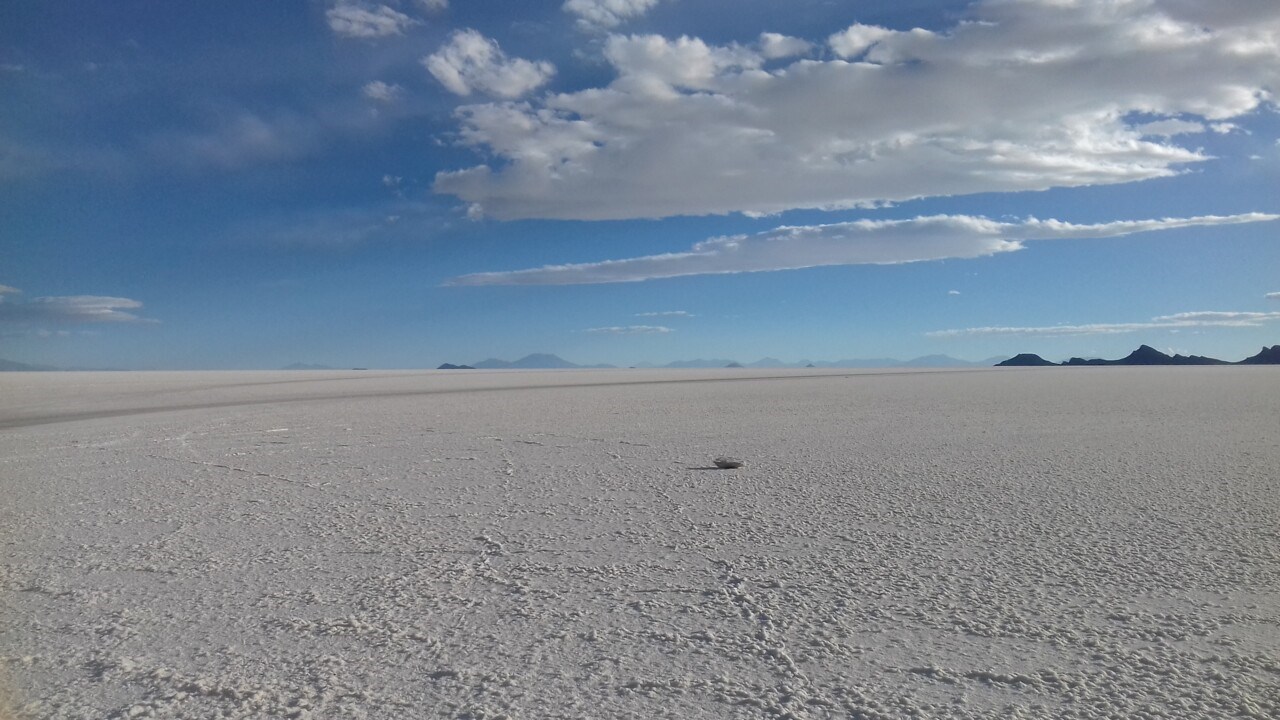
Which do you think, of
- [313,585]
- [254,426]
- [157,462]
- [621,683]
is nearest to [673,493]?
[313,585]

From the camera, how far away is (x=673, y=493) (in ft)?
22.2

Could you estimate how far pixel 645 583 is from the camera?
14.1 ft

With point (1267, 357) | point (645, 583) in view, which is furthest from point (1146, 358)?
point (645, 583)

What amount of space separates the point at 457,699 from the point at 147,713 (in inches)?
40.6

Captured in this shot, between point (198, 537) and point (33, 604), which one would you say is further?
point (198, 537)

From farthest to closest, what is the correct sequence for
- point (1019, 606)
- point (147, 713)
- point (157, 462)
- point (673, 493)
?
point (157, 462), point (673, 493), point (1019, 606), point (147, 713)

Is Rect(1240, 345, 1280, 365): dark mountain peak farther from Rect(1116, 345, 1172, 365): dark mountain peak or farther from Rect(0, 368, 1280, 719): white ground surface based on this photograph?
Rect(0, 368, 1280, 719): white ground surface

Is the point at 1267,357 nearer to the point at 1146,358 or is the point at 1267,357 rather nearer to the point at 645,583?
the point at 1146,358

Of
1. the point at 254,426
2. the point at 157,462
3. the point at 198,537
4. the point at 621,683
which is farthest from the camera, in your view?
the point at 254,426

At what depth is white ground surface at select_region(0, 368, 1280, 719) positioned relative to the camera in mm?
3053

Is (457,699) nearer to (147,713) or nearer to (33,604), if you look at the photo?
(147,713)

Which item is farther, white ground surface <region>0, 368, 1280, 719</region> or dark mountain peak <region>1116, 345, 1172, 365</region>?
dark mountain peak <region>1116, 345, 1172, 365</region>

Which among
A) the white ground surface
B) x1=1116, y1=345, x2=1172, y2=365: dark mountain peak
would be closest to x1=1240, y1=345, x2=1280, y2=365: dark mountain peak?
x1=1116, y1=345, x2=1172, y2=365: dark mountain peak

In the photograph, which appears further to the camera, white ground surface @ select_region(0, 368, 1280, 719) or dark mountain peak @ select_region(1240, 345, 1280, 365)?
dark mountain peak @ select_region(1240, 345, 1280, 365)
